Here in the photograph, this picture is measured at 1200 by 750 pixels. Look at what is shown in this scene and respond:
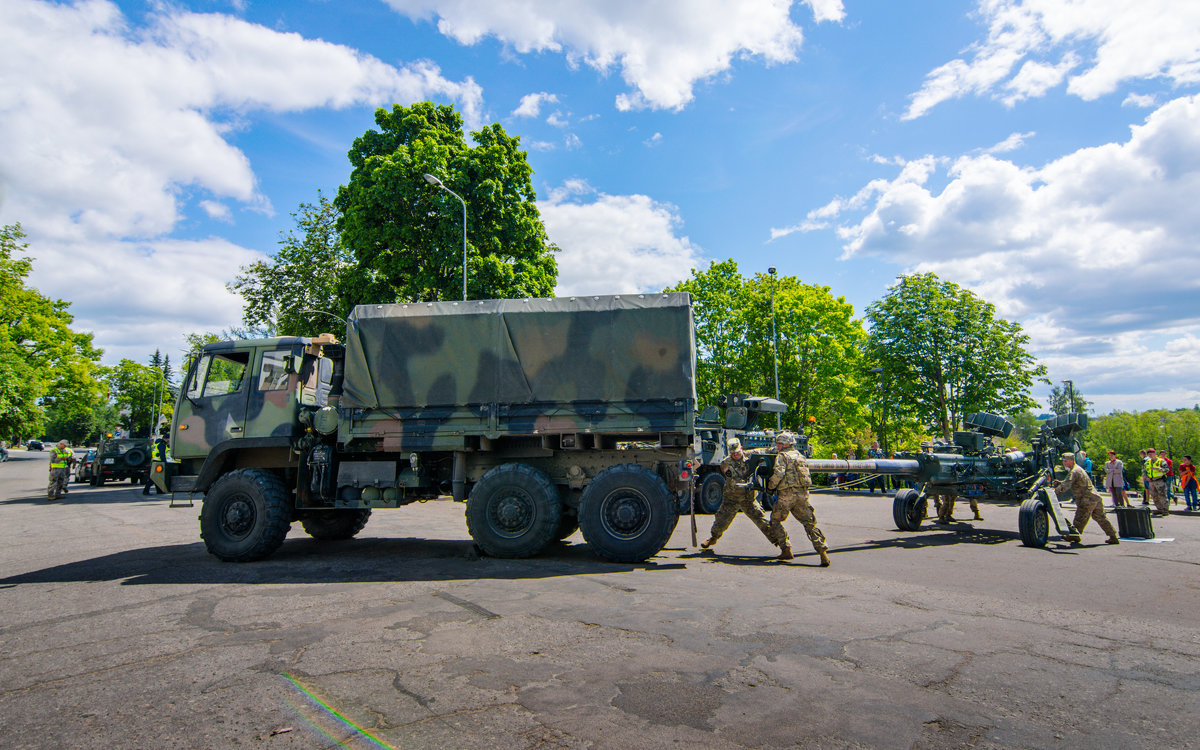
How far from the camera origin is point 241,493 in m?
8.50

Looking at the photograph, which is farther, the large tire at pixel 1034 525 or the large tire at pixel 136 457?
the large tire at pixel 136 457

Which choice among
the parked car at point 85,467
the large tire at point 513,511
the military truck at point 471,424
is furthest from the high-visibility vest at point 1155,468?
the parked car at point 85,467

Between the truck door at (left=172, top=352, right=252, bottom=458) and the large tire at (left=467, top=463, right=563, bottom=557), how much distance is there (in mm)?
3451

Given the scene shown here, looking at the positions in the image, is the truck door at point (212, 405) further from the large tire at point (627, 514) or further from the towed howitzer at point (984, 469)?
the towed howitzer at point (984, 469)

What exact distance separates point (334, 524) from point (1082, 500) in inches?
454

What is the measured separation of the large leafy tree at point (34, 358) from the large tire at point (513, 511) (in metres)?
29.3

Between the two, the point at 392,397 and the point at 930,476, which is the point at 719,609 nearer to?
the point at 392,397

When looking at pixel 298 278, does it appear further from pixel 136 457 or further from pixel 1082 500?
pixel 1082 500

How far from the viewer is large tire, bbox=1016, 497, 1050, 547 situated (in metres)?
9.88

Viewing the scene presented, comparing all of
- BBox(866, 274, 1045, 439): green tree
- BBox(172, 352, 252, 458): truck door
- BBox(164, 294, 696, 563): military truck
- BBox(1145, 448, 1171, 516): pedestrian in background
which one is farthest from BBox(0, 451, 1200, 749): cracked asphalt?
BBox(866, 274, 1045, 439): green tree

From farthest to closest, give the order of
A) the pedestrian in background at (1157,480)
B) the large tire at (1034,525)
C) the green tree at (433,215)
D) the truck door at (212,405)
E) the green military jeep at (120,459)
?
the green military jeep at (120,459) < the green tree at (433,215) < the pedestrian in background at (1157,480) < the large tire at (1034,525) < the truck door at (212,405)

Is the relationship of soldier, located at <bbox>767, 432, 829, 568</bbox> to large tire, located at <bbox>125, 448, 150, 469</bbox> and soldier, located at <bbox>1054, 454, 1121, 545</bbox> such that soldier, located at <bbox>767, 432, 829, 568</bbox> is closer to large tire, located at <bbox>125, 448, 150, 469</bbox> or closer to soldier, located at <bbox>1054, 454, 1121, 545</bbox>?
soldier, located at <bbox>1054, 454, 1121, 545</bbox>

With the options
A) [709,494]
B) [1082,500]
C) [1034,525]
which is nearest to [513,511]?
[709,494]

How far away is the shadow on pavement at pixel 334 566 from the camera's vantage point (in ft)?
24.2
